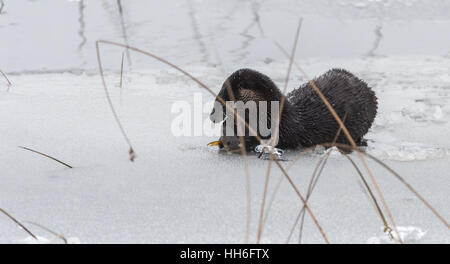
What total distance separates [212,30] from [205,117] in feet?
7.90

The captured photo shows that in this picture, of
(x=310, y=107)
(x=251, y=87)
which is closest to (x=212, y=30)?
(x=310, y=107)

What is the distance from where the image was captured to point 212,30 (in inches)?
239

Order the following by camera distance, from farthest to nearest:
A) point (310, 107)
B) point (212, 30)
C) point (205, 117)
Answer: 1. point (212, 30)
2. point (205, 117)
3. point (310, 107)

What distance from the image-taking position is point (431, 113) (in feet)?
12.7

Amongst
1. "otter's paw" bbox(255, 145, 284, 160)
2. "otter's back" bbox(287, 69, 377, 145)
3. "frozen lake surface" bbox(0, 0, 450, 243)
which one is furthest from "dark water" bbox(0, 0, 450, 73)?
"otter's paw" bbox(255, 145, 284, 160)

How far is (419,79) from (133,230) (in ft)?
10.6

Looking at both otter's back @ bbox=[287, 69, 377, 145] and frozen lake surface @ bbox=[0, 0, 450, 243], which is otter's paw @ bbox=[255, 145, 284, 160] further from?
otter's back @ bbox=[287, 69, 377, 145]

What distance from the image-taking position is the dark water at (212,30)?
5.30 metres

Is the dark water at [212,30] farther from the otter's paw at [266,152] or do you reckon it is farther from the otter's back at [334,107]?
the otter's paw at [266,152]

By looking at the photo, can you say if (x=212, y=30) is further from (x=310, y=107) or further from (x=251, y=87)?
(x=251, y=87)

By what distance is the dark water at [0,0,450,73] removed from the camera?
17.4ft

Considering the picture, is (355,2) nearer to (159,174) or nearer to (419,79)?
(419,79)

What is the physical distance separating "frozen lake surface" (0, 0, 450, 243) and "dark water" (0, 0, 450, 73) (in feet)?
0.07

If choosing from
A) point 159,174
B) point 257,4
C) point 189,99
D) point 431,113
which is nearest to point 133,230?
point 159,174
